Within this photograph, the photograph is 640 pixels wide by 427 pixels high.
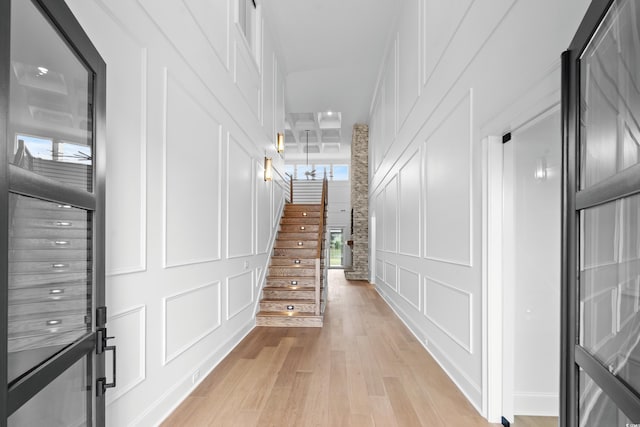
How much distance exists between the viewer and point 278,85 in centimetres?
770

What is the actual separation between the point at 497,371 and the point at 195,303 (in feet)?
7.87

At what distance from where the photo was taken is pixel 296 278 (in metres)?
6.36

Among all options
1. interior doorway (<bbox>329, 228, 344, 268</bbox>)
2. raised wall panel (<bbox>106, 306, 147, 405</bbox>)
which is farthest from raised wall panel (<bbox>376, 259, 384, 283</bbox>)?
interior doorway (<bbox>329, 228, 344, 268</bbox>)

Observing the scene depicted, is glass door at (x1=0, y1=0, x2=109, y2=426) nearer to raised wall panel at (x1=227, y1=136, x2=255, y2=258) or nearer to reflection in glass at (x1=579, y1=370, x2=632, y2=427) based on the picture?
reflection in glass at (x1=579, y1=370, x2=632, y2=427)

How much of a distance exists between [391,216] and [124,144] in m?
5.51

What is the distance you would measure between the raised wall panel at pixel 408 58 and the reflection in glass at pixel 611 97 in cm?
347

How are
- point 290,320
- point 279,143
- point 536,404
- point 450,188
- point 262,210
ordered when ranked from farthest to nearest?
point 279,143, point 262,210, point 290,320, point 450,188, point 536,404

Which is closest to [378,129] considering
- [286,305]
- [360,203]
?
[360,203]

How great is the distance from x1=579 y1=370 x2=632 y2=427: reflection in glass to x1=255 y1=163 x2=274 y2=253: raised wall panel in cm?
471

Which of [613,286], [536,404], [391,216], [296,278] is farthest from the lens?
[391,216]

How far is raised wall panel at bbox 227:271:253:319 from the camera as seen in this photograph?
14.2ft

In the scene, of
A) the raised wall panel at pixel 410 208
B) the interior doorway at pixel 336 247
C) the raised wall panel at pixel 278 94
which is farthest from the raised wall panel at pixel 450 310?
the interior doorway at pixel 336 247

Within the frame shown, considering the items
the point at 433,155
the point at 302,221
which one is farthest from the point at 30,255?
the point at 302,221

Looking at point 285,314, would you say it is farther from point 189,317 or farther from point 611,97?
point 611,97
